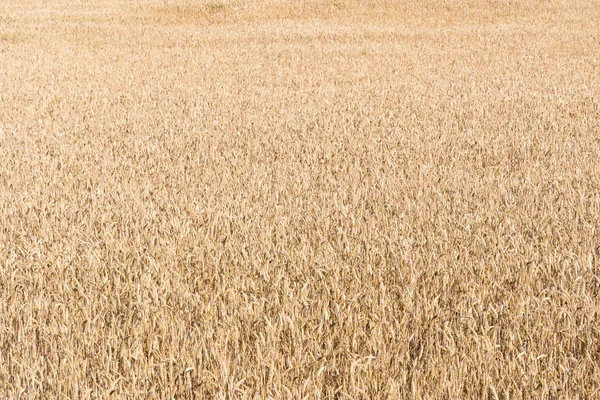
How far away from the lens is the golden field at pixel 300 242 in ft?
7.34

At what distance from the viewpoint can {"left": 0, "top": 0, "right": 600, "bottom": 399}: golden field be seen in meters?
2.24

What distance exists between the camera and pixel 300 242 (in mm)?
3500

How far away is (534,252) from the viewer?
324cm

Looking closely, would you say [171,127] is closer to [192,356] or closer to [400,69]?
[192,356]

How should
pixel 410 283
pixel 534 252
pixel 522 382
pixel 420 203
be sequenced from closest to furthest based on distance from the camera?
A: pixel 522 382
pixel 410 283
pixel 534 252
pixel 420 203

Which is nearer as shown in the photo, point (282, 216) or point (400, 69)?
point (282, 216)

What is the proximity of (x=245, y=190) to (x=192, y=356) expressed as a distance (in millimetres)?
2334

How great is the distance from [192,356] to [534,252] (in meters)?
1.66

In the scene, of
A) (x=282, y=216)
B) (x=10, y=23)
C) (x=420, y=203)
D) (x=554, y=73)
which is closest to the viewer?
(x=282, y=216)

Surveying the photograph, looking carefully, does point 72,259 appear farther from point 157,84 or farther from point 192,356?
point 157,84

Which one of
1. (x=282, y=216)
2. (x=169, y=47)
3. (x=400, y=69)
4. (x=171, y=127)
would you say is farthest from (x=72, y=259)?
(x=169, y=47)

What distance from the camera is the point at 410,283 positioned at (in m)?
2.93

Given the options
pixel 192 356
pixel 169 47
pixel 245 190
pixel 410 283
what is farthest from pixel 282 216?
pixel 169 47

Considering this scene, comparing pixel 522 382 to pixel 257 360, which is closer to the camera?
pixel 522 382
